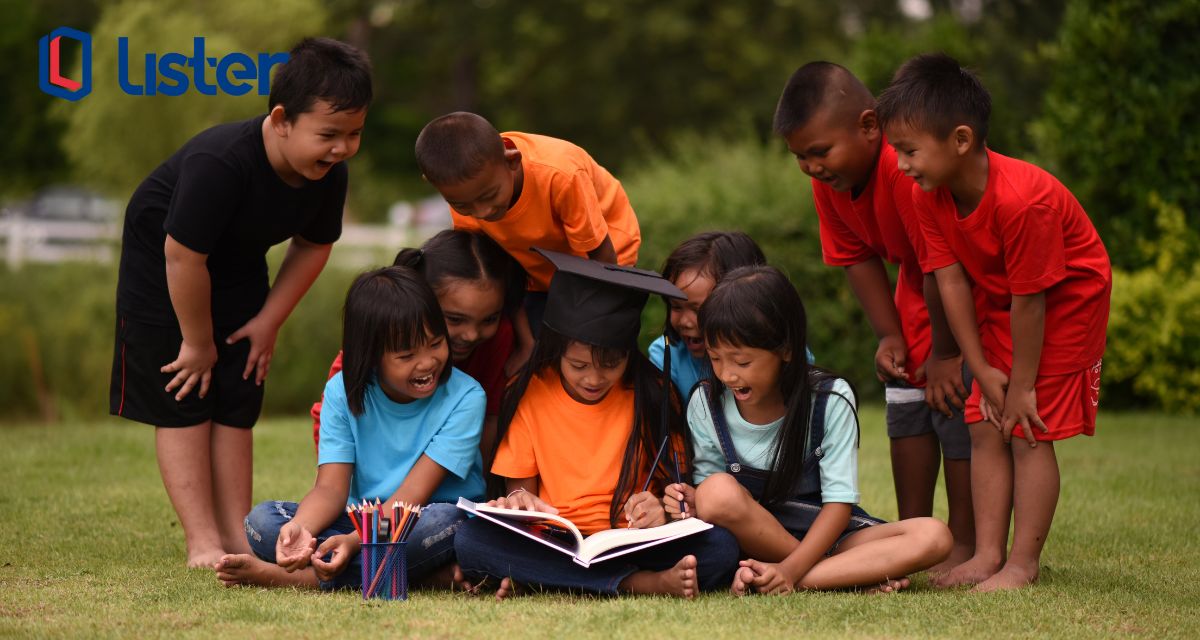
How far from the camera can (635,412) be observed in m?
4.19

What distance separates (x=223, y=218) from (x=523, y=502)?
145cm

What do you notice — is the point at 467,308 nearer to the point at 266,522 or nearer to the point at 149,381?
the point at 266,522

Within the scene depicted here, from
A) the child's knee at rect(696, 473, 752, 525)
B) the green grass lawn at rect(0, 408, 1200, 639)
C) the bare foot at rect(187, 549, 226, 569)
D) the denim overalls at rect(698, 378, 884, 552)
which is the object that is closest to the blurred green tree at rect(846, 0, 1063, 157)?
the green grass lawn at rect(0, 408, 1200, 639)

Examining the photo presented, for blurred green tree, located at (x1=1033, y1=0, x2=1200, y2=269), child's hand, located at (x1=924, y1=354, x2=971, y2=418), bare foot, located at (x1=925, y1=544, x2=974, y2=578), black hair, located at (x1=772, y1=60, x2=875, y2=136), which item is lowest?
bare foot, located at (x1=925, y1=544, x2=974, y2=578)

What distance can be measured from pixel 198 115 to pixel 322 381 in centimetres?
979

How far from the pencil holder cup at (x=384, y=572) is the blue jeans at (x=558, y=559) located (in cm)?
24

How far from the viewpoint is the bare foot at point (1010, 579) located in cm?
392

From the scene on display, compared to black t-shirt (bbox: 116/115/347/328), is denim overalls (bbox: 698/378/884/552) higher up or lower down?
lower down

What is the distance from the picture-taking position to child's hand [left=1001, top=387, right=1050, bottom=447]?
4.00 meters

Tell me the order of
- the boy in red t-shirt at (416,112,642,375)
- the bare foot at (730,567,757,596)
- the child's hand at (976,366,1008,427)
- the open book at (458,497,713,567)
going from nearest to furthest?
the open book at (458,497,713,567) → the bare foot at (730,567,757,596) → the child's hand at (976,366,1008,427) → the boy in red t-shirt at (416,112,642,375)

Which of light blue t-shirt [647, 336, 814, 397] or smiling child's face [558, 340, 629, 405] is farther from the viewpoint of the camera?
light blue t-shirt [647, 336, 814, 397]

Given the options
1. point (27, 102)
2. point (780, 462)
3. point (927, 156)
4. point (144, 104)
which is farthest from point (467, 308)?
point (27, 102)

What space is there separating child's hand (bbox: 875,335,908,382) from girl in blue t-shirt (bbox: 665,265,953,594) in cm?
54

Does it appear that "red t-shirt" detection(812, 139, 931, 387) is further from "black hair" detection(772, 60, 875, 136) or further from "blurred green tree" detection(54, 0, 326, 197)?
"blurred green tree" detection(54, 0, 326, 197)
